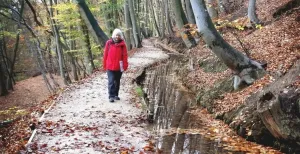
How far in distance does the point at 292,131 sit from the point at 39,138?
5.29 metres

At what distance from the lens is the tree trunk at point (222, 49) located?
32.4ft

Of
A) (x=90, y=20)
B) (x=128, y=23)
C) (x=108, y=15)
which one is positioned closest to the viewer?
(x=90, y=20)

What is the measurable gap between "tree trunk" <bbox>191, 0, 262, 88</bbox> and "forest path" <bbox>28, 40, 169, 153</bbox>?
127 inches

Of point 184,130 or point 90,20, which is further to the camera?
point 90,20

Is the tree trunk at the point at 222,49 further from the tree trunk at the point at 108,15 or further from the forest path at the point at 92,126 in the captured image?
the tree trunk at the point at 108,15

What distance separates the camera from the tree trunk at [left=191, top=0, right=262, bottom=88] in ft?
32.4

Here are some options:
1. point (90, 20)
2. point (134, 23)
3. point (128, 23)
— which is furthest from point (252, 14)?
point (128, 23)

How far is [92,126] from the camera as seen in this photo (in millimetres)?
7820

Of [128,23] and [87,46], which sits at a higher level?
[128,23]

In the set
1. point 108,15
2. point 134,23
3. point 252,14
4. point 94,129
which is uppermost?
point 108,15

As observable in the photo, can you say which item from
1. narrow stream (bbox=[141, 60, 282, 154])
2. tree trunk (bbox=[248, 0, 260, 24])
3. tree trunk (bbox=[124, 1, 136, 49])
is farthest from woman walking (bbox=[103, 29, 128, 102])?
tree trunk (bbox=[124, 1, 136, 49])

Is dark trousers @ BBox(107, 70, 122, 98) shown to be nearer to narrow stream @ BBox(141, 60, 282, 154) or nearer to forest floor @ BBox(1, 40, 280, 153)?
forest floor @ BBox(1, 40, 280, 153)

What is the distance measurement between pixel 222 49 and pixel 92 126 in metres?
4.89

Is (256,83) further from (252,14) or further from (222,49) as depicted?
(252,14)
